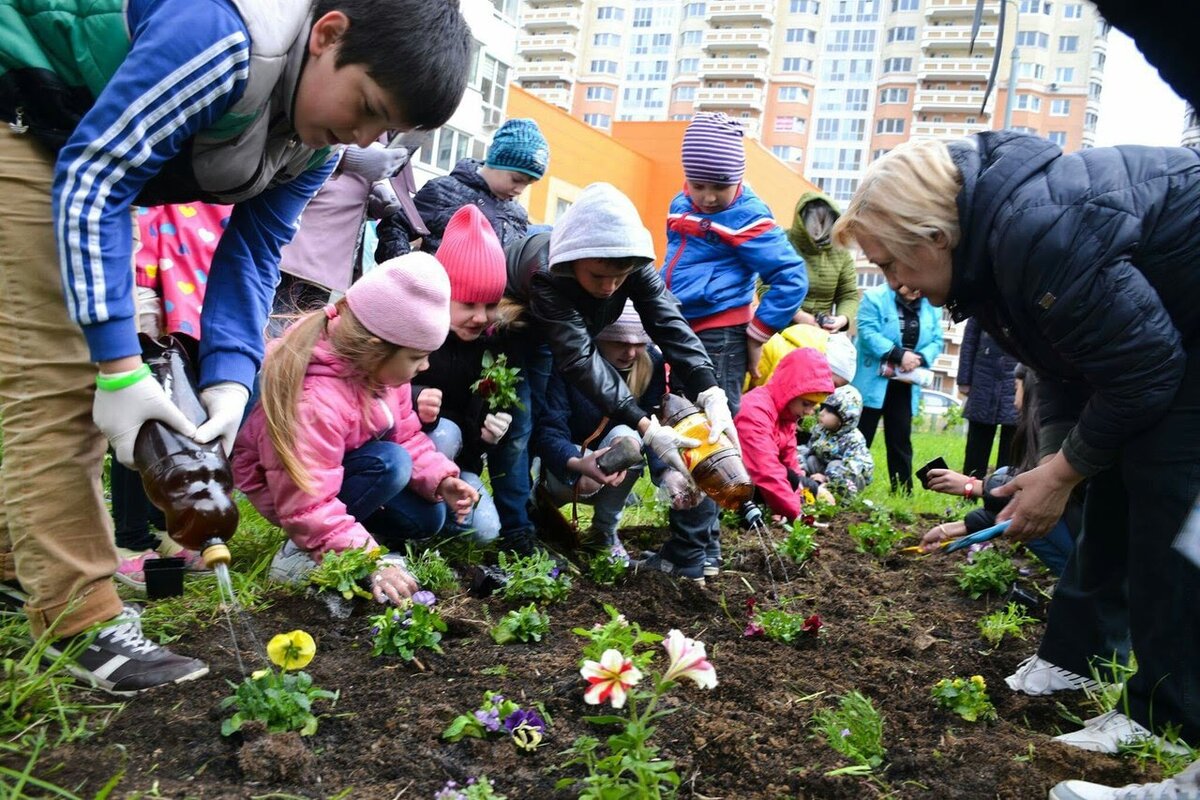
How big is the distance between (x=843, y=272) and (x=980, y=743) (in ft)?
17.4

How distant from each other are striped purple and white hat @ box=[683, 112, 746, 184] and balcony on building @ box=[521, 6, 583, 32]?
82.4 m

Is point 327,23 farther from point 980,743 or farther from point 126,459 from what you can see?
point 980,743

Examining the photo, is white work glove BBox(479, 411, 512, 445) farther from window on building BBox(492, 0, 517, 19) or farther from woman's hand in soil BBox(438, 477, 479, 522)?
window on building BBox(492, 0, 517, 19)

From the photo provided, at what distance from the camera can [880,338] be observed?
22.7 ft

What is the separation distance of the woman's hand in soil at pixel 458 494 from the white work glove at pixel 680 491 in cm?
74

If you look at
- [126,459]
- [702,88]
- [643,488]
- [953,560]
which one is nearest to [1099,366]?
[126,459]

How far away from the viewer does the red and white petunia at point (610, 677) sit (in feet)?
6.08

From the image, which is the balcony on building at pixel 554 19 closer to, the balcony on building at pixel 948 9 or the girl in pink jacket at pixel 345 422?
the balcony on building at pixel 948 9

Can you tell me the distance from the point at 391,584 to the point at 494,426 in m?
1.04

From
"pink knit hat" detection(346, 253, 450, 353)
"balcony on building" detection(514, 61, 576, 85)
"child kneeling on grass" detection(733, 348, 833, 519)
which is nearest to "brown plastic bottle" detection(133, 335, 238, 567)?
"pink knit hat" detection(346, 253, 450, 353)

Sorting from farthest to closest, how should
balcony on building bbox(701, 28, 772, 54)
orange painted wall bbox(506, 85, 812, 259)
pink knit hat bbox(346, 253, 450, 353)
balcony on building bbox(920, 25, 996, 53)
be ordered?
1. balcony on building bbox(701, 28, 772, 54)
2. balcony on building bbox(920, 25, 996, 53)
3. orange painted wall bbox(506, 85, 812, 259)
4. pink knit hat bbox(346, 253, 450, 353)

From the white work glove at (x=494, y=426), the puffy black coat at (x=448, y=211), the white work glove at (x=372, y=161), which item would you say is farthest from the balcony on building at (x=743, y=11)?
the white work glove at (x=494, y=426)

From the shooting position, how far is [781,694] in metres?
2.64

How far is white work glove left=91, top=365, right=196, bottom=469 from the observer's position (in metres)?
1.95
